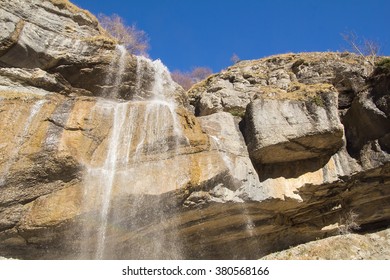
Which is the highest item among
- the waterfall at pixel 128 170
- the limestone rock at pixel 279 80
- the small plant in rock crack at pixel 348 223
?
the limestone rock at pixel 279 80

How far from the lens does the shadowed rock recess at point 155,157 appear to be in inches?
498

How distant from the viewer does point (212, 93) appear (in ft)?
67.8

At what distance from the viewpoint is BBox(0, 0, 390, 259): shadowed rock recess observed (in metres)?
12.7

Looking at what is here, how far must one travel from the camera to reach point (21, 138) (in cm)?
1288

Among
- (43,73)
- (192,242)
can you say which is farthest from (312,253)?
(43,73)

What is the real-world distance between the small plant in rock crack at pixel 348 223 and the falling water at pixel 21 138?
1286cm

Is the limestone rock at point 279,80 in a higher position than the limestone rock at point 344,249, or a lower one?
higher

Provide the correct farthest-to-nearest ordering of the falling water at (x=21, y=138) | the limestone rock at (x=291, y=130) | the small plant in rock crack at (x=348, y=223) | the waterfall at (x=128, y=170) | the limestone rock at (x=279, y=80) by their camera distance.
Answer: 1. the limestone rock at (x=279, y=80)
2. the small plant in rock crack at (x=348, y=223)
3. the limestone rock at (x=291, y=130)
4. the waterfall at (x=128, y=170)
5. the falling water at (x=21, y=138)

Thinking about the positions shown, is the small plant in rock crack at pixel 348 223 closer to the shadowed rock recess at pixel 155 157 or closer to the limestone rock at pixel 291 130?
the shadowed rock recess at pixel 155 157

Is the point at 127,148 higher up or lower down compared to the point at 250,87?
lower down

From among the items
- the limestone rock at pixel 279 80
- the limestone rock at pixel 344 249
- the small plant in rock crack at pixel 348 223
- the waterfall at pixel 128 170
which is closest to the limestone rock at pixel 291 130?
the limestone rock at pixel 279 80

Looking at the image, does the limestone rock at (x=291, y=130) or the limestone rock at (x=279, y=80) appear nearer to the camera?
the limestone rock at (x=291, y=130)

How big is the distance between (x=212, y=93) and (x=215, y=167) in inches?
299

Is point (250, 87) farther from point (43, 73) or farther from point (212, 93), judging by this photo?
point (43, 73)
